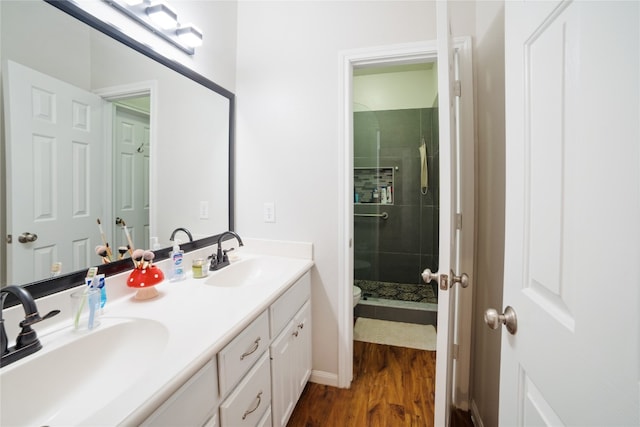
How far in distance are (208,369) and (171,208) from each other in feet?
2.99

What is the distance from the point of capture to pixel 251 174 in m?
1.82

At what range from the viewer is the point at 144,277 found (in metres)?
1.07

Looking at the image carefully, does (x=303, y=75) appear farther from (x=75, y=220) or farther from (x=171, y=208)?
(x=75, y=220)

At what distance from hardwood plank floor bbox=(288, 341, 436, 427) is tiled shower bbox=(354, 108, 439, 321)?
1112 mm

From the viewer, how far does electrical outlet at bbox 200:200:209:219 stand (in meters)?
1.59

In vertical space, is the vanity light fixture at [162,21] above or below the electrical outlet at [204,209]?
above

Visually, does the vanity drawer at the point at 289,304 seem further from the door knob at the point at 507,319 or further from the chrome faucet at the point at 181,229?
the door knob at the point at 507,319

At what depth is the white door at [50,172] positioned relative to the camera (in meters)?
0.80

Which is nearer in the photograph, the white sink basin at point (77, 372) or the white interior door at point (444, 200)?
the white sink basin at point (77, 372)

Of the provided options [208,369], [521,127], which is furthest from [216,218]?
[521,127]

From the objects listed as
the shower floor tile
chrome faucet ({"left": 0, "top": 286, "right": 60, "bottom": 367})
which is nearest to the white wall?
chrome faucet ({"left": 0, "top": 286, "right": 60, "bottom": 367})

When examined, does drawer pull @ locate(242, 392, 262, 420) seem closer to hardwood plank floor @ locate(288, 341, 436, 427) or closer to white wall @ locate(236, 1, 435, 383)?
hardwood plank floor @ locate(288, 341, 436, 427)

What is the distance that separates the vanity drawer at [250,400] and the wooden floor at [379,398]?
20.3 inches

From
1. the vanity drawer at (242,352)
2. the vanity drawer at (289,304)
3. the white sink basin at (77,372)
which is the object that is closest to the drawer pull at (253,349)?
the vanity drawer at (242,352)
